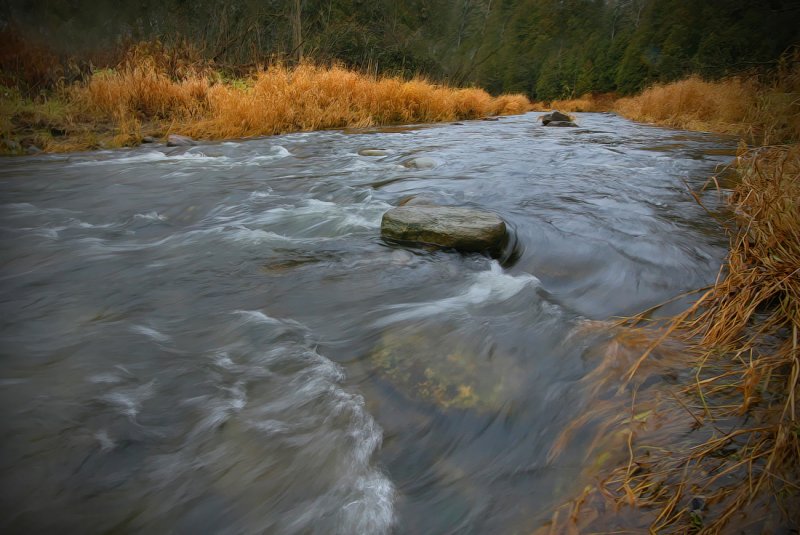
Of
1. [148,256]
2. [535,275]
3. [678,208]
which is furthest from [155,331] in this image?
[678,208]

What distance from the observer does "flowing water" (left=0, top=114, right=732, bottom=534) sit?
4.44ft

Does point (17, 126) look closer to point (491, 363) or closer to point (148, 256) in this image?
point (148, 256)

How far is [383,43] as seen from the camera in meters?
19.3

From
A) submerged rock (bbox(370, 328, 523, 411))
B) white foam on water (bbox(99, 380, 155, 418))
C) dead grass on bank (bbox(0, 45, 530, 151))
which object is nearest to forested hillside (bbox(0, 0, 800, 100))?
dead grass on bank (bbox(0, 45, 530, 151))

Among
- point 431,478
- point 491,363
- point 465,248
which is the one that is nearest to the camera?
point 431,478

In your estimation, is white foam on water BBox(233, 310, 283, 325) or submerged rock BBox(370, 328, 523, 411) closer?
submerged rock BBox(370, 328, 523, 411)

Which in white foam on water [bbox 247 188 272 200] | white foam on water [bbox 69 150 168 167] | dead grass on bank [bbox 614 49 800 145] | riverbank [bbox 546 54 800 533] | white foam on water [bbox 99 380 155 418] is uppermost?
dead grass on bank [bbox 614 49 800 145]

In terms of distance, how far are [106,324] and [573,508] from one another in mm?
2302

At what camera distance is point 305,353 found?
2.08 meters

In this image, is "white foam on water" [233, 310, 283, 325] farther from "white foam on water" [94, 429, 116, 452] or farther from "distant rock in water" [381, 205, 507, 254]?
"distant rock in water" [381, 205, 507, 254]

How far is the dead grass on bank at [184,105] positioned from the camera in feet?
23.9

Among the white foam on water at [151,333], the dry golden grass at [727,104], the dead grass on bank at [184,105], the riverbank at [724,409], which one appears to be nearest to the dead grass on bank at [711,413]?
the riverbank at [724,409]

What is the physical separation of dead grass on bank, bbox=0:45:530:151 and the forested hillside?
1549mm

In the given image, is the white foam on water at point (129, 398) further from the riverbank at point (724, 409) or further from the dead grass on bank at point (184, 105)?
the dead grass on bank at point (184, 105)
